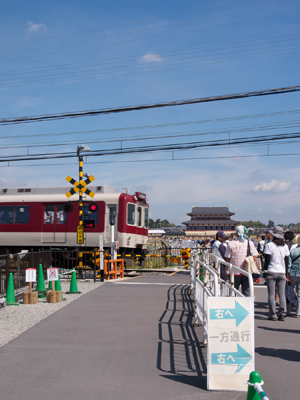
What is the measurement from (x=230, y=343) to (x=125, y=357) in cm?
178

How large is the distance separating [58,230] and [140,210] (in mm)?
3927

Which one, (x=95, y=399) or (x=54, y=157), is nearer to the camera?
(x=95, y=399)

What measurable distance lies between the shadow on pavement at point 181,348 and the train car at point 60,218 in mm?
9280

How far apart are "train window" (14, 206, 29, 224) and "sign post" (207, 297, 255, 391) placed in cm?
1588

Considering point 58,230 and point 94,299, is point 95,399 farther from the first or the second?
point 58,230

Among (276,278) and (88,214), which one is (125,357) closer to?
(276,278)

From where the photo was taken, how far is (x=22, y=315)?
8922mm

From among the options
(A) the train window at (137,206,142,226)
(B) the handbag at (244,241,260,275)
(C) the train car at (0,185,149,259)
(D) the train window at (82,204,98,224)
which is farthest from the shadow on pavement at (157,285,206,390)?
(A) the train window at (137,206,142,226)

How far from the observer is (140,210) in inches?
806

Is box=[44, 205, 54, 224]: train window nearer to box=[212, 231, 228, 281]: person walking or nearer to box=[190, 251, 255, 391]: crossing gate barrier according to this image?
box=[212, 231, 228, 281]: person walking

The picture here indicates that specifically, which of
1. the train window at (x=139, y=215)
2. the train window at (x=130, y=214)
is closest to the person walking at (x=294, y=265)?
the train window at (x=130, y=214)

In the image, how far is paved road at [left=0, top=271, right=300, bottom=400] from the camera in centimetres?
462

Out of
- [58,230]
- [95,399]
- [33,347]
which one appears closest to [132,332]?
[33,347]

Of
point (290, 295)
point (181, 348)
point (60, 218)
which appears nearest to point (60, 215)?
point (60, 218)
